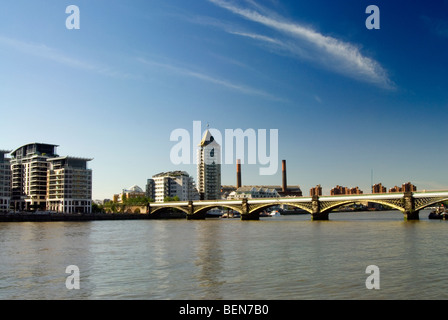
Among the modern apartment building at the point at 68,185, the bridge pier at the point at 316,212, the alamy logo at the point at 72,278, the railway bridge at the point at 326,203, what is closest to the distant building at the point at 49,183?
the modern apartment building at the point at 68,185

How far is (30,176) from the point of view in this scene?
16375 cm

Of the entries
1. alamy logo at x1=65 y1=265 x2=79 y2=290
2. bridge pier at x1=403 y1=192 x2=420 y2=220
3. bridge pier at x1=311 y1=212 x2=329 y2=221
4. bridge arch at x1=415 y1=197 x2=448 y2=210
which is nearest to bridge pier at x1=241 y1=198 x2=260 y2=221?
bridge pier at x1=311 y1=212 x2=329 y2=221

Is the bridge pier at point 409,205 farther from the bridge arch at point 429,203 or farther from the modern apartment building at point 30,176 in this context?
the modern apartment building at point 30,176

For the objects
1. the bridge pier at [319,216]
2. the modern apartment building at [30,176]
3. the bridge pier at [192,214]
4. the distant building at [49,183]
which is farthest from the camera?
the modern apartment building at [30,176]

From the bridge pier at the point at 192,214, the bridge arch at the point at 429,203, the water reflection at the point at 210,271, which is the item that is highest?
the bridge arch at the point at 429,203

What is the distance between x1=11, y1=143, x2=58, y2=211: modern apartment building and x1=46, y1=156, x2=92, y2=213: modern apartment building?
137 inches

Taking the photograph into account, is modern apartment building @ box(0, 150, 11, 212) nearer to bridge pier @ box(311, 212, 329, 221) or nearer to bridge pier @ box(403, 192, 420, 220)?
bridge pier @ box(311, 212, 329, 221)

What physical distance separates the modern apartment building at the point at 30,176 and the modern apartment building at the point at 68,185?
3487 millimetres

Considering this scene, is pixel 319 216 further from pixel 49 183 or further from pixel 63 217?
pixel 49 183

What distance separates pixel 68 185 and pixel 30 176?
800 inches

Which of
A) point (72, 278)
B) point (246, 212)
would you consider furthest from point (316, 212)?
point (72, 278)

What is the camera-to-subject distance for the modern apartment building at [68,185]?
154 m

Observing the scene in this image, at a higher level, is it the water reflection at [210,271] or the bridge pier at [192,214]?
the water reflection at [210,271]

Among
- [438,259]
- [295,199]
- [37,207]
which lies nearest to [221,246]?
[438,259]
